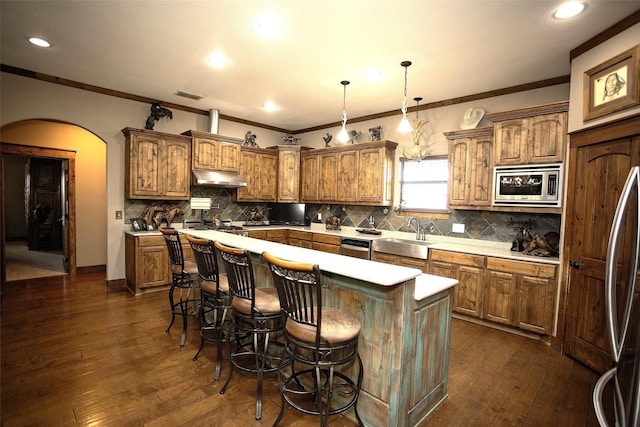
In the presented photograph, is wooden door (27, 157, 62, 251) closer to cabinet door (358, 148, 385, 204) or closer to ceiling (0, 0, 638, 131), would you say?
ceiling (0, 0, 638, 131)

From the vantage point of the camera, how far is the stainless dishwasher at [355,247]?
15.2 feet

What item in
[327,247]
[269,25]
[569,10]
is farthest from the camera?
[327,247]

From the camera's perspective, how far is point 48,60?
11.8 feet

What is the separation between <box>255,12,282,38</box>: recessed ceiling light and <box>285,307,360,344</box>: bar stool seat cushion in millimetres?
2412

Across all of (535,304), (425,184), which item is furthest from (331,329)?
(425,184)

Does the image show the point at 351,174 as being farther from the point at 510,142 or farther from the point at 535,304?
the point at 535,304

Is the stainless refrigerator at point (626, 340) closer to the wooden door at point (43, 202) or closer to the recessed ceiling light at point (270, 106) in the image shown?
the recessed ceiling light at point (270, 106)

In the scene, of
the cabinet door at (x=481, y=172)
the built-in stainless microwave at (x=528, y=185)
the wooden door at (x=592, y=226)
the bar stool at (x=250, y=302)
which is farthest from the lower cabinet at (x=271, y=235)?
the wooden door at (x=592, y=226)

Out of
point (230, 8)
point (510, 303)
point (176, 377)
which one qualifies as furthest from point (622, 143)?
point (176, 377)

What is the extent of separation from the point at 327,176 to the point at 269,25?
3.27 metres

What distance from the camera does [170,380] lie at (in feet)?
7.86

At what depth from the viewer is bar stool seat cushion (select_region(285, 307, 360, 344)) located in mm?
1693

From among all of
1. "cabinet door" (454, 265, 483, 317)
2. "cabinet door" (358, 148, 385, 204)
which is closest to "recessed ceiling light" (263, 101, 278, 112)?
"cabinet door" (358, 148, 385, 204)

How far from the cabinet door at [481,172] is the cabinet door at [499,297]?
3.02 feet
